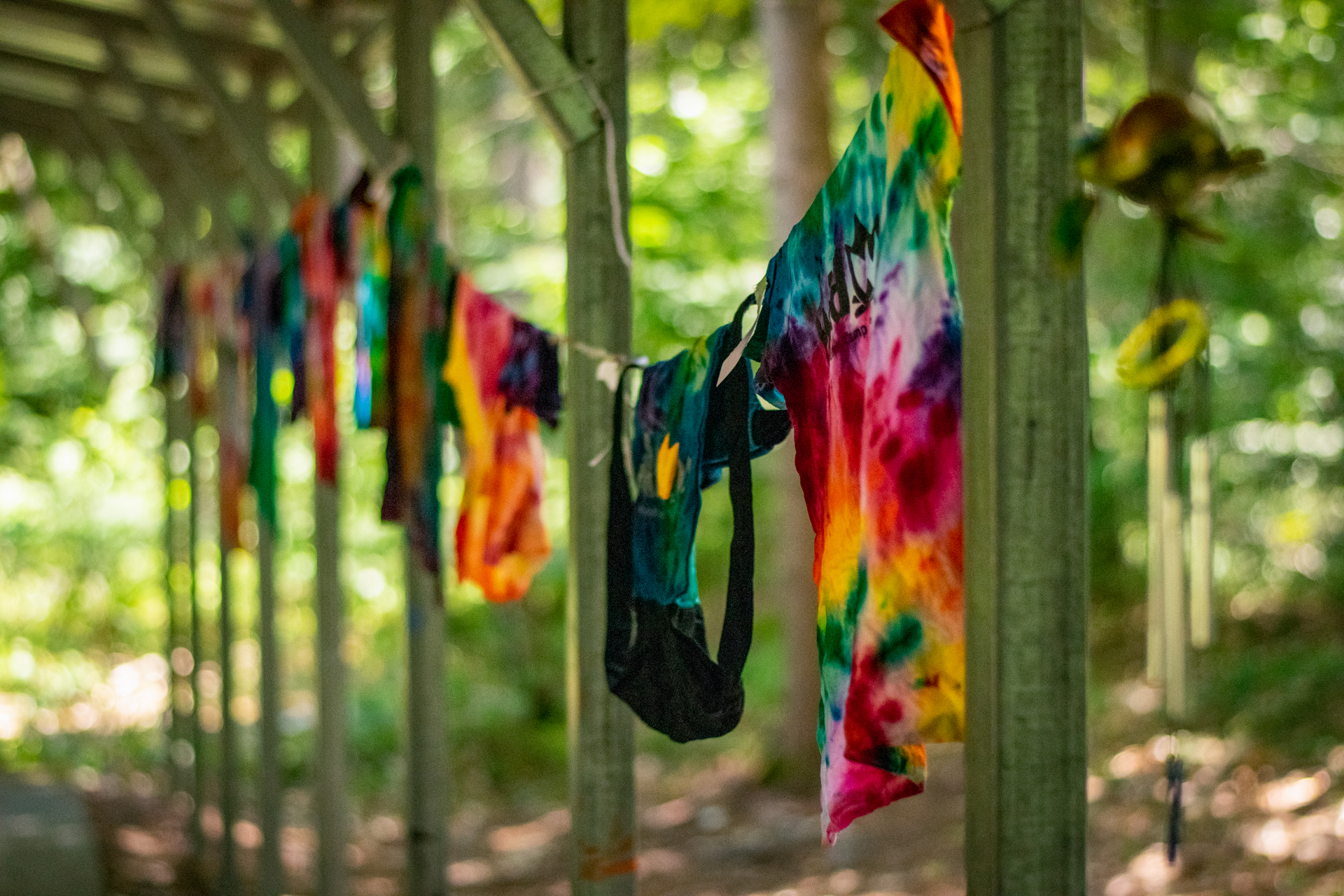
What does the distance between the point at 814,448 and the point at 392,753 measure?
293 inches

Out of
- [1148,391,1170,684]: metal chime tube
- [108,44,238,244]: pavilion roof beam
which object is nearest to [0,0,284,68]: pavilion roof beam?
[108,44,238,244]: pavilion roof beam

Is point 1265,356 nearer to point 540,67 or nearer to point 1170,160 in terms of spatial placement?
point 540,67

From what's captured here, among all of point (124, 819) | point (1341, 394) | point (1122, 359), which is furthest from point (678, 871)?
point (1122, 359)

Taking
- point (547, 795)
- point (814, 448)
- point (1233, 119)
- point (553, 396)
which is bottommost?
point (547, 795)

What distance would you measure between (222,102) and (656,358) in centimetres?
338

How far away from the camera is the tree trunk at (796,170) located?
20.0 feet

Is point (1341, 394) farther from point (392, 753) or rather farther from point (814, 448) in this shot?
point (392, 753)

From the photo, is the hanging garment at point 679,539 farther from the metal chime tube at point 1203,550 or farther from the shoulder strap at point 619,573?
the metal chime tube at point 1203,550

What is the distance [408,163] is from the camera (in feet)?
10.5

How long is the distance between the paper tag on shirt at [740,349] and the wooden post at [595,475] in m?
0.54

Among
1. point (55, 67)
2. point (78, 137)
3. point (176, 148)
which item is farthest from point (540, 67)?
point (78, 137)

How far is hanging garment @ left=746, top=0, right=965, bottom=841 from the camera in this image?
64.8 inches

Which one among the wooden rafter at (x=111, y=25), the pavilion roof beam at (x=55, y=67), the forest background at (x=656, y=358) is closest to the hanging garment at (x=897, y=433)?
the forest background at (x=656, y=358)

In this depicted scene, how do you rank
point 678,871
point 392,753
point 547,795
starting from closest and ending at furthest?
point 678,871, point 547,795, point 392,753
